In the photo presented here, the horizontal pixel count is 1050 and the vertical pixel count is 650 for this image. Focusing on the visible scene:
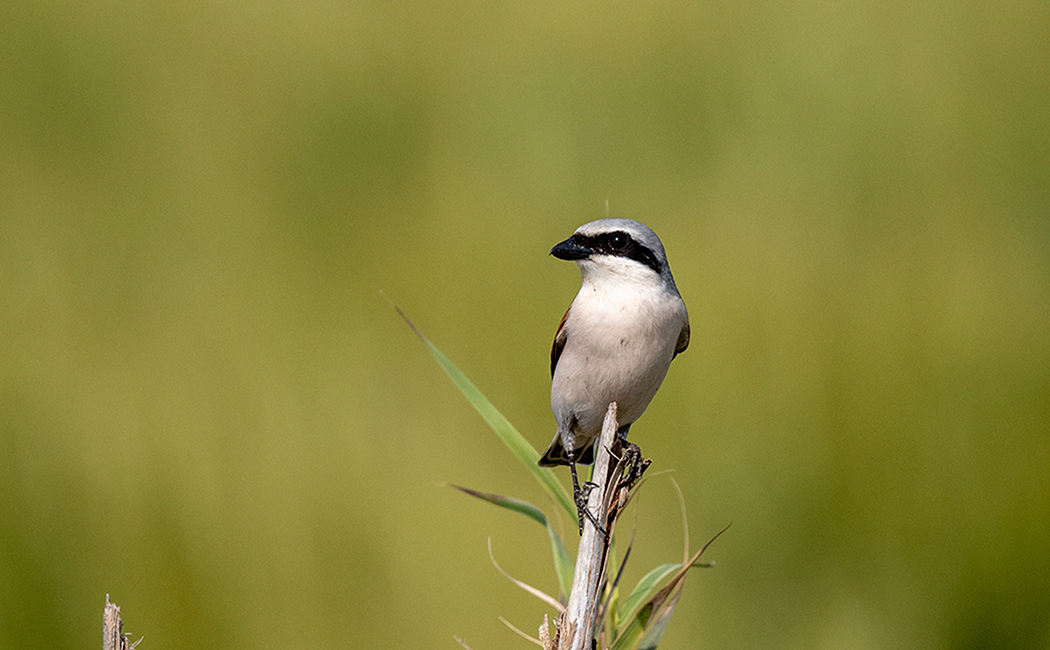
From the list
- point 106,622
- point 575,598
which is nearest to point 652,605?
point 575,598

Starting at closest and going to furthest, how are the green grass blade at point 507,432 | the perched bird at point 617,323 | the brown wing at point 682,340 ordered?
the green grass blade at point 507,432 → the perched bird at point 617,323 → the brown wing at point 682,340

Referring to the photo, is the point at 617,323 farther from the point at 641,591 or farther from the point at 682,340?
the point at 641,591

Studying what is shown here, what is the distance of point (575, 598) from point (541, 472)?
1.11ft

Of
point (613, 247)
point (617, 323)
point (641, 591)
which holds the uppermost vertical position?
point (613, 247)

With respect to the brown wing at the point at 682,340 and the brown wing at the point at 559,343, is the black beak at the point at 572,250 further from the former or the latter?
the brown wing at the point at 682,340

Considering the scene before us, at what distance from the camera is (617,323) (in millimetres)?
2268

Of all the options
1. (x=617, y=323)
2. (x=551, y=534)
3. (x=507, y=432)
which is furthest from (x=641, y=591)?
(x=617, y=323)

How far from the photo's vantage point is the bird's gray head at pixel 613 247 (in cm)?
227

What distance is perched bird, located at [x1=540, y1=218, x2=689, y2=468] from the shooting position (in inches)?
88.7

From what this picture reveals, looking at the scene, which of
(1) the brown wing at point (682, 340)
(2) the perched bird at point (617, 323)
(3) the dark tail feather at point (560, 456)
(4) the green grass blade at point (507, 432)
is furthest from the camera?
(3) the dark tail feather at point (560, 456)

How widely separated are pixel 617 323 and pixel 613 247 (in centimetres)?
20

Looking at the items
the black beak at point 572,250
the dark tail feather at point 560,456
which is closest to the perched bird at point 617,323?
the black beak at point 572,250

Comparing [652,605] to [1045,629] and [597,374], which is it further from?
[1045,629]

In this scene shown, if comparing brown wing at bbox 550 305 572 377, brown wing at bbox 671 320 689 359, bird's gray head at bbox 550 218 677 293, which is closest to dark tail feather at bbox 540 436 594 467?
brown wing at bbox 550 305 572 377
